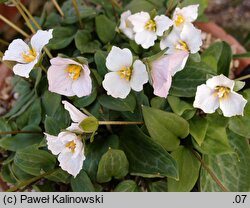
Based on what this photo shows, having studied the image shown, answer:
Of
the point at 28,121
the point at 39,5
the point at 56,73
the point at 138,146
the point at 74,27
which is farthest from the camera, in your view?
the point at 39,5

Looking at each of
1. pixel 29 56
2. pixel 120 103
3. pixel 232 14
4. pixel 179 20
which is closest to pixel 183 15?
pixel 179 20

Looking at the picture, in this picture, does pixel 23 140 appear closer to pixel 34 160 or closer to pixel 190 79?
pixel 34 160

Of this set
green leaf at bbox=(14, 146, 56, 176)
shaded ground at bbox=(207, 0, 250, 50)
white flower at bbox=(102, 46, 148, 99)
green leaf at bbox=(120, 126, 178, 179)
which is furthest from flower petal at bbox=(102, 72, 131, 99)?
shaded ground at bbox=(207, 0, 250, 50)

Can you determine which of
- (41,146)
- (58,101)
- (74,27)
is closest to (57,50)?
(74,27)

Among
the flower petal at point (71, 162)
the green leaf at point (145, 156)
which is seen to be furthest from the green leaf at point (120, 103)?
the flower petal at point (71, 162)

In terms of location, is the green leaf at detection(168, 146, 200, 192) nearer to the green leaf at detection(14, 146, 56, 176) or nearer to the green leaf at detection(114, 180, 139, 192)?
the green leaf at detection(114, 180, 139, 192)
